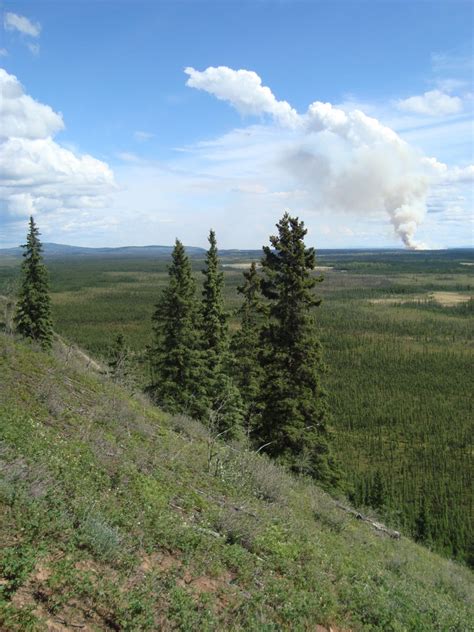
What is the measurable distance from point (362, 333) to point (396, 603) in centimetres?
13198

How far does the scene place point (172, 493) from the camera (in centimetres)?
840

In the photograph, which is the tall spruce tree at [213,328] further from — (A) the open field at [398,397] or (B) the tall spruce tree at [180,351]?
(A) the open field at [398,397]

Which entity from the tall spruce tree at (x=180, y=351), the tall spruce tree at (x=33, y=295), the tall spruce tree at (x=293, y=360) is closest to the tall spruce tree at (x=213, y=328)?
the tall spruce tree at (x=180, y=351)

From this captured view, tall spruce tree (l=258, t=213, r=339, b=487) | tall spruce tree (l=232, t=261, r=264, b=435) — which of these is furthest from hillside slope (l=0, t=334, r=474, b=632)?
tall spruce tree (l=232, t=261, r=264, b=435)

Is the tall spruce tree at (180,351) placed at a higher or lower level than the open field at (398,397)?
higher

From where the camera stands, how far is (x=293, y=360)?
18.5m

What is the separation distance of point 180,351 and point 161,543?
749 inches

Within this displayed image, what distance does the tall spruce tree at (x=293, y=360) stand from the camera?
18.0m

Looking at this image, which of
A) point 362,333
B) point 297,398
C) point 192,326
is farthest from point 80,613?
point 362,333

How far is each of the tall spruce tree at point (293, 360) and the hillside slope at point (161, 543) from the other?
19.5 ft

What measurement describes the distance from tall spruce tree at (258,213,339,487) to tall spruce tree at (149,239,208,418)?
755 cm

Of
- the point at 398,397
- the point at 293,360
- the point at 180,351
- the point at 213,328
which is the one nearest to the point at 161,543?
the point at 293,360

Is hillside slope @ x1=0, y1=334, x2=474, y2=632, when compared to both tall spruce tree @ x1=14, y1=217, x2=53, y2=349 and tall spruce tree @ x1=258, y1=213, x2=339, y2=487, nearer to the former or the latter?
tall spruce tree @ x1=258, y1=213, x2=339, y2=487

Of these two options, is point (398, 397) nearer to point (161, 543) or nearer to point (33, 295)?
point (33, 295)
